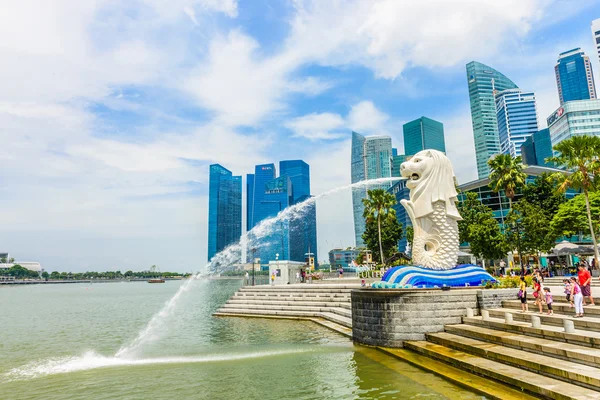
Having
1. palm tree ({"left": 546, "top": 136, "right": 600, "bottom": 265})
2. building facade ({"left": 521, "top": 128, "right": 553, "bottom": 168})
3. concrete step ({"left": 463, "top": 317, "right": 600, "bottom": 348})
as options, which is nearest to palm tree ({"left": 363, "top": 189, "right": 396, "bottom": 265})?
palm tree ({"left": 546, "top": 136, "right": 600, "bottom": 265})

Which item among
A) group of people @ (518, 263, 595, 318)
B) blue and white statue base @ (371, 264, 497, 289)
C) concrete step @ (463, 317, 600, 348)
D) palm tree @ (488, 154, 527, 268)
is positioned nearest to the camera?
concrete step @ (463, 317, 600, 348)

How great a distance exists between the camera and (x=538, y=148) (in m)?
181

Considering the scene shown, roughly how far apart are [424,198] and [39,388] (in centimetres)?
1630

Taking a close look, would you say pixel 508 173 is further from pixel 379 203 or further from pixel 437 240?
pixel 437 240

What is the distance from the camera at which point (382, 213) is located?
46875mm

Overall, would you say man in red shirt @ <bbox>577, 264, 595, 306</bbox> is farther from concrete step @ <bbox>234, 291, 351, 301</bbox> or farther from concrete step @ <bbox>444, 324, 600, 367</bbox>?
concrete step @ <bbox>234, 291, 351, 301</bbox>

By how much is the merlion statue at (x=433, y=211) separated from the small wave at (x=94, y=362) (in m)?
7.32

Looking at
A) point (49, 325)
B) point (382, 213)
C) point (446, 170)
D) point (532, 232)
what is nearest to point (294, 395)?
point (446, 170)

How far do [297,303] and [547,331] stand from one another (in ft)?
58.9

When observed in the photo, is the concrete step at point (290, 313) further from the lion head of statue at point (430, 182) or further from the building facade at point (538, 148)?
the building facade at point (538, 148)

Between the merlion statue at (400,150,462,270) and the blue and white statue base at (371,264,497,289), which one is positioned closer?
the blue and white statue base at (371,264,497,289)

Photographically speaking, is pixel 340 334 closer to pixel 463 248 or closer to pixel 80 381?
pixel 80 381

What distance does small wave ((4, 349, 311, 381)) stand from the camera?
13.6 metres

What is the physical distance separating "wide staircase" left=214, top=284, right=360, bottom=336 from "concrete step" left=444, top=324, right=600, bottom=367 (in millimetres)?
8429
